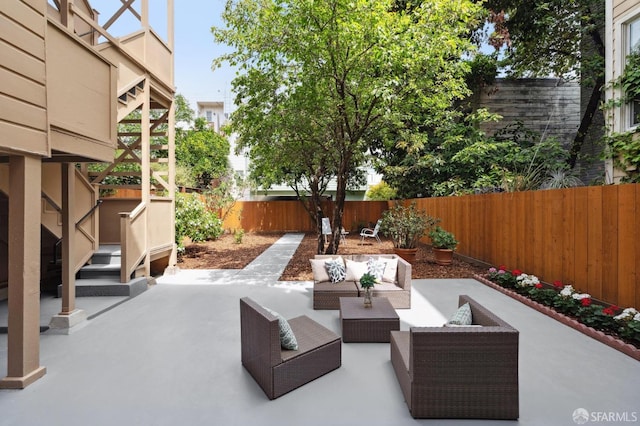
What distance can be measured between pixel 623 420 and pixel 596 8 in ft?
37.6

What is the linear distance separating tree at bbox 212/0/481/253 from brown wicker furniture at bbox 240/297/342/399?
416 centimetres

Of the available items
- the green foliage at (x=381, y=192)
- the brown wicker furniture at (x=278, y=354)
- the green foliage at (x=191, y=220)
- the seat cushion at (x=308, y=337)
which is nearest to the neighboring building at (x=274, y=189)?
the green foliage at (x=381, y=192)

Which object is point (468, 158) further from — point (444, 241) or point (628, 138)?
point (628, 138)

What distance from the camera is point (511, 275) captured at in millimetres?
5836

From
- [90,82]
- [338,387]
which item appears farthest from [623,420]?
[90,82]

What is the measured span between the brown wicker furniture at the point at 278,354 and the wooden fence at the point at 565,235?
388cm

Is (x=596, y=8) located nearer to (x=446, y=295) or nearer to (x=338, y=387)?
(x=446, y=295)

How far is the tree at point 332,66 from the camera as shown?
17.8 ft

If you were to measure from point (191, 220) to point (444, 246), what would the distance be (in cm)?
684

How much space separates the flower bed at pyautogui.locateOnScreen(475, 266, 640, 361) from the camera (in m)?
3.38

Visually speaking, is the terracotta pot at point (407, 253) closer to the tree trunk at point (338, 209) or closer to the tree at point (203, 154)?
the tree trunk at point (338, 209)

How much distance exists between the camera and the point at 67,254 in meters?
3.99

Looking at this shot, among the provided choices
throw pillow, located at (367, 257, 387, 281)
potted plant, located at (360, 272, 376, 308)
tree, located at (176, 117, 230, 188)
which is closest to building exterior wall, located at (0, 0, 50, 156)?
potted plant, located at (360, 272, 376, 308)

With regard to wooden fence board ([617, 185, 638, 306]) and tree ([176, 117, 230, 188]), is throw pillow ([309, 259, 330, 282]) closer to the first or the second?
wooden fence board ([617, 185, 638, 306])
